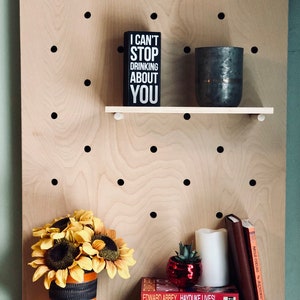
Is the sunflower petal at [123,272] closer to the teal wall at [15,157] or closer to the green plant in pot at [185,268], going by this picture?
the green plant in pot at [185,268]

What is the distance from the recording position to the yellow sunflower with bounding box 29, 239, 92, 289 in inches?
49.4

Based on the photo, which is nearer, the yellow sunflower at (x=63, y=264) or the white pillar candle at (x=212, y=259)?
the yellow sunflower at (x=63, y=264)

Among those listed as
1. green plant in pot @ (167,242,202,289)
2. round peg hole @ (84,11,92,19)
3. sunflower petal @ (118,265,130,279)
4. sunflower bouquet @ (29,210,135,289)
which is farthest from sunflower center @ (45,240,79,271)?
round peg hole @ (84,11,92,19)

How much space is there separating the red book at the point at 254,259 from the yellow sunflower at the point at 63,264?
35 centimetres

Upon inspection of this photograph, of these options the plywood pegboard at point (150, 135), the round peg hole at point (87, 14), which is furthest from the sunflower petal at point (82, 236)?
the round peg hole at point (87, 14)

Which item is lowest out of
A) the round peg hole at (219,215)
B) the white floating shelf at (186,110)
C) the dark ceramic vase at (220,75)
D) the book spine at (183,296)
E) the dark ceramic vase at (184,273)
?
the book spine at (183,296)

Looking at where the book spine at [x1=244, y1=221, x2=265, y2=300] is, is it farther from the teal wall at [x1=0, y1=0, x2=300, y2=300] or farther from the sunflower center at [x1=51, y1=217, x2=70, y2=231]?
the sunflower center at [x1=51, y1=217, x2=70, y2=231]

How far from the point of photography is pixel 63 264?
127cm

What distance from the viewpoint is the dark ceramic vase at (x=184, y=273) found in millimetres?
1332

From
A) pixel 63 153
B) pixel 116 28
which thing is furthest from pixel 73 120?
pixel 116 28

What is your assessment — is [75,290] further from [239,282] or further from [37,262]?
[239,282]

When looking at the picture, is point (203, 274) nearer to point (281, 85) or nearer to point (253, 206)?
point (253, 206)

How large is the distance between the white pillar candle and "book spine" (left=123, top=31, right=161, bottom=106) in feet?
1.10

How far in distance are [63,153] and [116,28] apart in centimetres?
32
